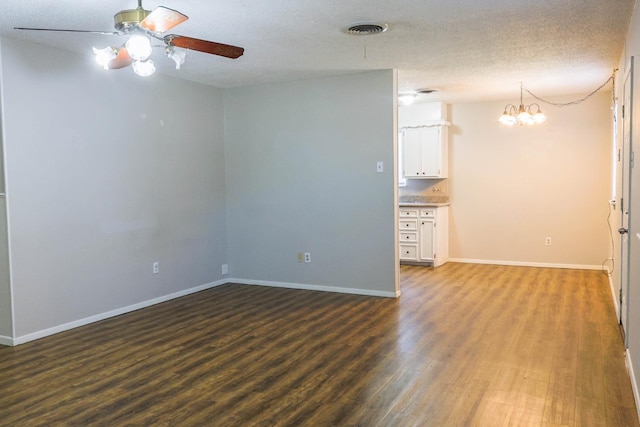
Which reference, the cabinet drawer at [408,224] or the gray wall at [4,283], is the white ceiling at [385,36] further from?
the cabinet drawer at [408,224]

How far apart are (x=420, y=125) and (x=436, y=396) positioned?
5173 millimetres

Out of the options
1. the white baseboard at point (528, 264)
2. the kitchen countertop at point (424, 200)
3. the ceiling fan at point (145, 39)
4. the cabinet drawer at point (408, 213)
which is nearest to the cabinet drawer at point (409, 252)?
the cabinet drawer at point (408, 213)

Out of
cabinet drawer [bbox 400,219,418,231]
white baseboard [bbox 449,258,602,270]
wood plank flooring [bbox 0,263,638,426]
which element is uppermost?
cabinet drawer [bbox 400,219,418,231]

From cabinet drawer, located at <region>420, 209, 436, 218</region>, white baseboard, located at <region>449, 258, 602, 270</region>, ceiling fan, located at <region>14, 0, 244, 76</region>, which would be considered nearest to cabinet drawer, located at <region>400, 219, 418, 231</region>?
cabinet drawer, located at <region>420, 209, 436, 218</region>

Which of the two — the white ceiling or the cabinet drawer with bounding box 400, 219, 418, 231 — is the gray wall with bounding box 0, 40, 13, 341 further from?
the cabinet drawer with bounding box 400, 219, 418, 231

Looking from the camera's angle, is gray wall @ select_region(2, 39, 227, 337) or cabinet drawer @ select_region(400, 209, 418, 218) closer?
gray wall @ select_region(2, 39, 227, 337)

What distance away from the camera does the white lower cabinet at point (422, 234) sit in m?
6.95

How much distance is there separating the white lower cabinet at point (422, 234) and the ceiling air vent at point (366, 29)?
3.65 metres

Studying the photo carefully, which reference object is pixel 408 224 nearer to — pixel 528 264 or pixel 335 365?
pixel 528 264

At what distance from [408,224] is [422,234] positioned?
9.7 inches

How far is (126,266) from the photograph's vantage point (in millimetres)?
4730

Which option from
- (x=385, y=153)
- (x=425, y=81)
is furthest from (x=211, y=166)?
(x=425, y=81)

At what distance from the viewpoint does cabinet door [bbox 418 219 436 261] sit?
693cm

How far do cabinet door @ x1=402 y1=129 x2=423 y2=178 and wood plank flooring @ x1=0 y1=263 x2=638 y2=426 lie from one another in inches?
107
